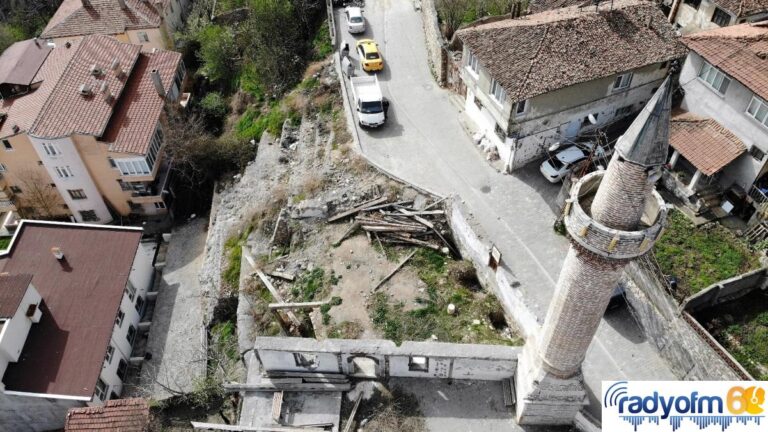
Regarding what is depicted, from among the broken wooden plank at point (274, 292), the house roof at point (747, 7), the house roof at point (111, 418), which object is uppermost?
the house roof at point (747, 7)

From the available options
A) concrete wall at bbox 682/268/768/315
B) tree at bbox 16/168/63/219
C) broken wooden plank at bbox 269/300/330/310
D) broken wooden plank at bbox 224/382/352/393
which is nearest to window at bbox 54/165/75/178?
tree at bbox 16/168/63/219

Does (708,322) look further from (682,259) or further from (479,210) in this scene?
(479,210)

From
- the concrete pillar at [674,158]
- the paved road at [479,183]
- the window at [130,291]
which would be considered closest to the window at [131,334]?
the window at [130,291]

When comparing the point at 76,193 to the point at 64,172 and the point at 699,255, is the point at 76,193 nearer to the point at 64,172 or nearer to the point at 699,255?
the point at 64,172

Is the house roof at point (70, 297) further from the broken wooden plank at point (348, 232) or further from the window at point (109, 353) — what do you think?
the broken wooden plank at point (348, 232)

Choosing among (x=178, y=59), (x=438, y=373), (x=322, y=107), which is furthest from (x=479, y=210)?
(x=178, y=59)

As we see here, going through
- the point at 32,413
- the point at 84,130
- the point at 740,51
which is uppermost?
the point at 740,51

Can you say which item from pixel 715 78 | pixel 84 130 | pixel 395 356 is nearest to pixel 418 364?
pixel 395 356
